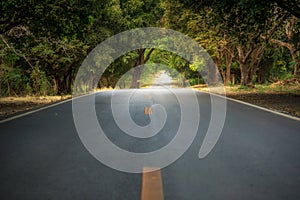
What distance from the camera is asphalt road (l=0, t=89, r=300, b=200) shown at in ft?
12.4

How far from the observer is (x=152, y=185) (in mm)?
4000

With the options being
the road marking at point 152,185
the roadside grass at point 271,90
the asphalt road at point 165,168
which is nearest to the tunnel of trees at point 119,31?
the roadside grass at point 271,90

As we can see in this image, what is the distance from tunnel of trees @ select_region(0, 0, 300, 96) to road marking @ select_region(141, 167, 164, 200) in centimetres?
861

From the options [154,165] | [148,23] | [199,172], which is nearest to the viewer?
[199,172]

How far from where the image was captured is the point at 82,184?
4.06 m

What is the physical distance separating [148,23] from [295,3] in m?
26.1

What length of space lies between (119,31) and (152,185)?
1215 inches

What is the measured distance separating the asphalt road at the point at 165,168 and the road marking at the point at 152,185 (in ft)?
0.21

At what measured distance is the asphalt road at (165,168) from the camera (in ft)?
12.4

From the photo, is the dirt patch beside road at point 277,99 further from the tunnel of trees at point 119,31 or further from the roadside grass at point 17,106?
the roadside grass at point 17,106

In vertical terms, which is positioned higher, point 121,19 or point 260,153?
point 121,19

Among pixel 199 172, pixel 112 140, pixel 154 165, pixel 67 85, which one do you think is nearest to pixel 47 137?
pixel 112 140

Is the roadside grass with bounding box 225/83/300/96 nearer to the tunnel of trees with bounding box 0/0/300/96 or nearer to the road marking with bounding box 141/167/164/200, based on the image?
the tunnel of trees with bounding box 0/0/300/96

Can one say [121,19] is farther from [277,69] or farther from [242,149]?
[277,69]
